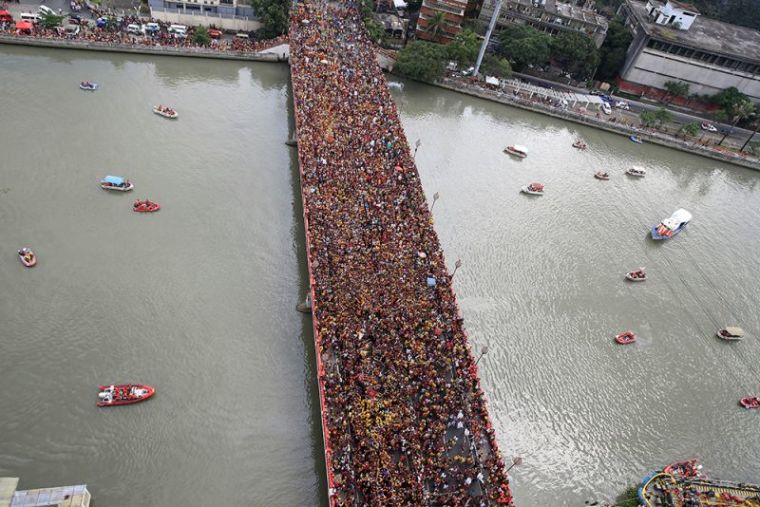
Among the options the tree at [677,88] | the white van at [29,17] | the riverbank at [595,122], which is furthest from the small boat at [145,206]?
the tree at [677,88]

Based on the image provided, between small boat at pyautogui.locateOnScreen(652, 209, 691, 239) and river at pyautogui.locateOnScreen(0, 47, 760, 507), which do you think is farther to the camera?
A: small boat at pyautogui.locateOnScreen(652, 209, 691, 239)

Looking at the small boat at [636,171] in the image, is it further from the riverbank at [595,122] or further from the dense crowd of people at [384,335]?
the dense crowd of people at [384,335]

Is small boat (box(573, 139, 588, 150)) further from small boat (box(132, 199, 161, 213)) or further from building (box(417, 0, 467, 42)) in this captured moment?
small boat (box(132, 199, 161, 213))

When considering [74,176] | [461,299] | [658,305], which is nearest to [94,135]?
[74,176]

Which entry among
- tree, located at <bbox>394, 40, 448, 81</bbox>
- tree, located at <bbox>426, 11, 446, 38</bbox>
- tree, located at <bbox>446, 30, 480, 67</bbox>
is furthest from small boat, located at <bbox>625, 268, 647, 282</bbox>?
tree, located at <bbox>426, 11, 446, 38</bbox>

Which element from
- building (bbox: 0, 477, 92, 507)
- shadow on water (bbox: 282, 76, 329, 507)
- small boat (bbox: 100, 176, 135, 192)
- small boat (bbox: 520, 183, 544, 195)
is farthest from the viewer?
small boat (bbox: 520, 183, 544, 195)

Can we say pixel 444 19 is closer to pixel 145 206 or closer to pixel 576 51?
pixel 576 51

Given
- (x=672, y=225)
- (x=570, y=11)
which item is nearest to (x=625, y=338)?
(x=672, y=225)
